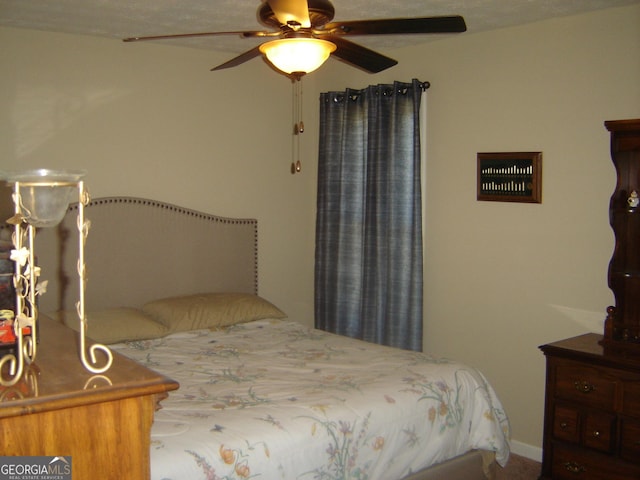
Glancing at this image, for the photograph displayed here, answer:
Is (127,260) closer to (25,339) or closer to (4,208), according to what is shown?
(4,208)

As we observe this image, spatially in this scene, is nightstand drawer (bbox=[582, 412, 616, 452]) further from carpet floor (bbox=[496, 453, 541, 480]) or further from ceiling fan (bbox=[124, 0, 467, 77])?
ceiling fan (bbox=[124, 0, 467, 77])

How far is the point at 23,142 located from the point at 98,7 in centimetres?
99

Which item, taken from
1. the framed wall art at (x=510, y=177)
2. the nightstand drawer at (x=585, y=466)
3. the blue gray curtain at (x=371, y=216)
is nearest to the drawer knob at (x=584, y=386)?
the nightstand drawer at (x=585, y=466)

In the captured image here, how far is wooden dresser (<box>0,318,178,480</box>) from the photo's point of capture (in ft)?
4.12

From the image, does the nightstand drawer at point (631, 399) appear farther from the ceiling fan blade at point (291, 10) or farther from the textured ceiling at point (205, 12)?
the ceiling fan blade at point (291, 10)

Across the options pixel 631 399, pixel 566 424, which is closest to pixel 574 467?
pixel 566 424

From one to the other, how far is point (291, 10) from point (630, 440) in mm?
2434

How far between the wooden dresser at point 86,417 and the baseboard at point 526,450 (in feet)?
9.94

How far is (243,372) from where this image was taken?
10.3 feet

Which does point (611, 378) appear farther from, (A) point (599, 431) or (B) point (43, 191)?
(B) point (43, 191)

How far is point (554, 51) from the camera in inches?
145

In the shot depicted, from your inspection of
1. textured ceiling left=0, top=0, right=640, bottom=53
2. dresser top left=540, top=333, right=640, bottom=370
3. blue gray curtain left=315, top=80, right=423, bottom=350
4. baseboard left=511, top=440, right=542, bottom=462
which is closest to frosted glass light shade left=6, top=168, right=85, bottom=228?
textured ceiling left=0, top=0, right=640, bottom=53

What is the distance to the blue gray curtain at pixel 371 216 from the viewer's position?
4340mm

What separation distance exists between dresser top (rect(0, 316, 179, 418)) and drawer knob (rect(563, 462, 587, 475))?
2528 millimetres
